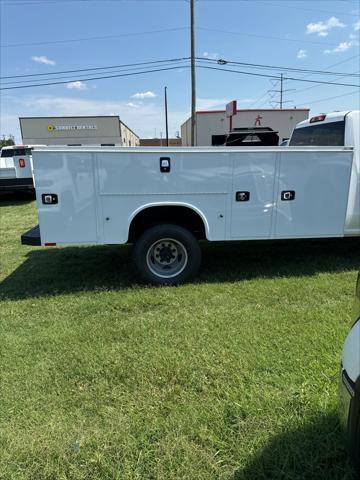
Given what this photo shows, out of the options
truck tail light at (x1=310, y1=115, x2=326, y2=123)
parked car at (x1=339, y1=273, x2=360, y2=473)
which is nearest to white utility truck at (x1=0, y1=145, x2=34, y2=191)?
truck tail light at (x1=310, y1=115, x2=326, y2=123)

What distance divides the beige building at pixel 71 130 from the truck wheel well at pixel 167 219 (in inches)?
1881

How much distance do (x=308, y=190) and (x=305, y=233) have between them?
0.54 meters

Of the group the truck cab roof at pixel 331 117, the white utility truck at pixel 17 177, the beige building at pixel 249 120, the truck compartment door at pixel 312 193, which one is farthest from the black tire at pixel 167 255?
the beige building at pixel 249 120

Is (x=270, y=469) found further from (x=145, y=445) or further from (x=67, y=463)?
(x=67, y=463)

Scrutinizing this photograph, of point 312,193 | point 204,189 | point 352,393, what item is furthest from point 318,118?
point 352,393

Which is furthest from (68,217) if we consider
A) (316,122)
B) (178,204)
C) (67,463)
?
(316,122)

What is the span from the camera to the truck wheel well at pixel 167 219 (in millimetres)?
4586

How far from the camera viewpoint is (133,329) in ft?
11.6

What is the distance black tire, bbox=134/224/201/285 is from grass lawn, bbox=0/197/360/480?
0.18 meters

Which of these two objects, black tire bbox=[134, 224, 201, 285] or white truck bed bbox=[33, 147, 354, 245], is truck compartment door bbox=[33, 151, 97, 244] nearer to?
white truck bed bbox=[33, 147, 354, 245]

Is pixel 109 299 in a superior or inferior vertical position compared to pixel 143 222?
inferior

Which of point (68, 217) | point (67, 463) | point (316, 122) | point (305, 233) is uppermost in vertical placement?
point (316, 122)

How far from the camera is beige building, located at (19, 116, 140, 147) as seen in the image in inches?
1983

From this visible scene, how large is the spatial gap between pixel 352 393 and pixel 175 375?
5.21 feet
